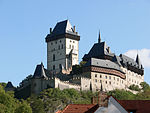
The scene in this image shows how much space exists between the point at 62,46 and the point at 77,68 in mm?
16751

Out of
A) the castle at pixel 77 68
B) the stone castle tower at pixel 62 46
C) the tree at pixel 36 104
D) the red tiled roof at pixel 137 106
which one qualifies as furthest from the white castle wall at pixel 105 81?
the red tiled roof at pixel 137 106

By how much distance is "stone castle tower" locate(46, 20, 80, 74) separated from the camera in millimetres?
141625

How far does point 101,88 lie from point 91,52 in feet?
64.0

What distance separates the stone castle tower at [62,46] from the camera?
141625mm

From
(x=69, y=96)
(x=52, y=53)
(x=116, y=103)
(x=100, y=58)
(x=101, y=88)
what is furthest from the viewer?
(x=52, y=53)

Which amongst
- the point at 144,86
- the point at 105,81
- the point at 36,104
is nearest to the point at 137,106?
the point at 36,104

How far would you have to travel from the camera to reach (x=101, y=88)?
124 metres

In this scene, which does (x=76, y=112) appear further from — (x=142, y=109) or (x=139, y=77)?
(x=139, y=77)

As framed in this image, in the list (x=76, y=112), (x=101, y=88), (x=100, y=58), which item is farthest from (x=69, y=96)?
(x=76, y=112)

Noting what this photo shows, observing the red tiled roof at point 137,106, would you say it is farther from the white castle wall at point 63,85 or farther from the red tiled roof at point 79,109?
the white castle wall at point 63,85

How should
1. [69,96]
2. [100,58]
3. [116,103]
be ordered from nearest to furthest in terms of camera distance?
[116,103]
[69,96]
[100,58]

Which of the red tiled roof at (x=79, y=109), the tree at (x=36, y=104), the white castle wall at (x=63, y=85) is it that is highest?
the white castle wall at (x=63, y=85)

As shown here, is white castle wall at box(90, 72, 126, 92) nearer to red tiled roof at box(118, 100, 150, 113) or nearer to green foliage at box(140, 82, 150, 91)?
green foliage at box(140, 82, 150, 91)

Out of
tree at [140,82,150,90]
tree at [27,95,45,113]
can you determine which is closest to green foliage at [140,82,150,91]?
tree at [140,82,150,90]
